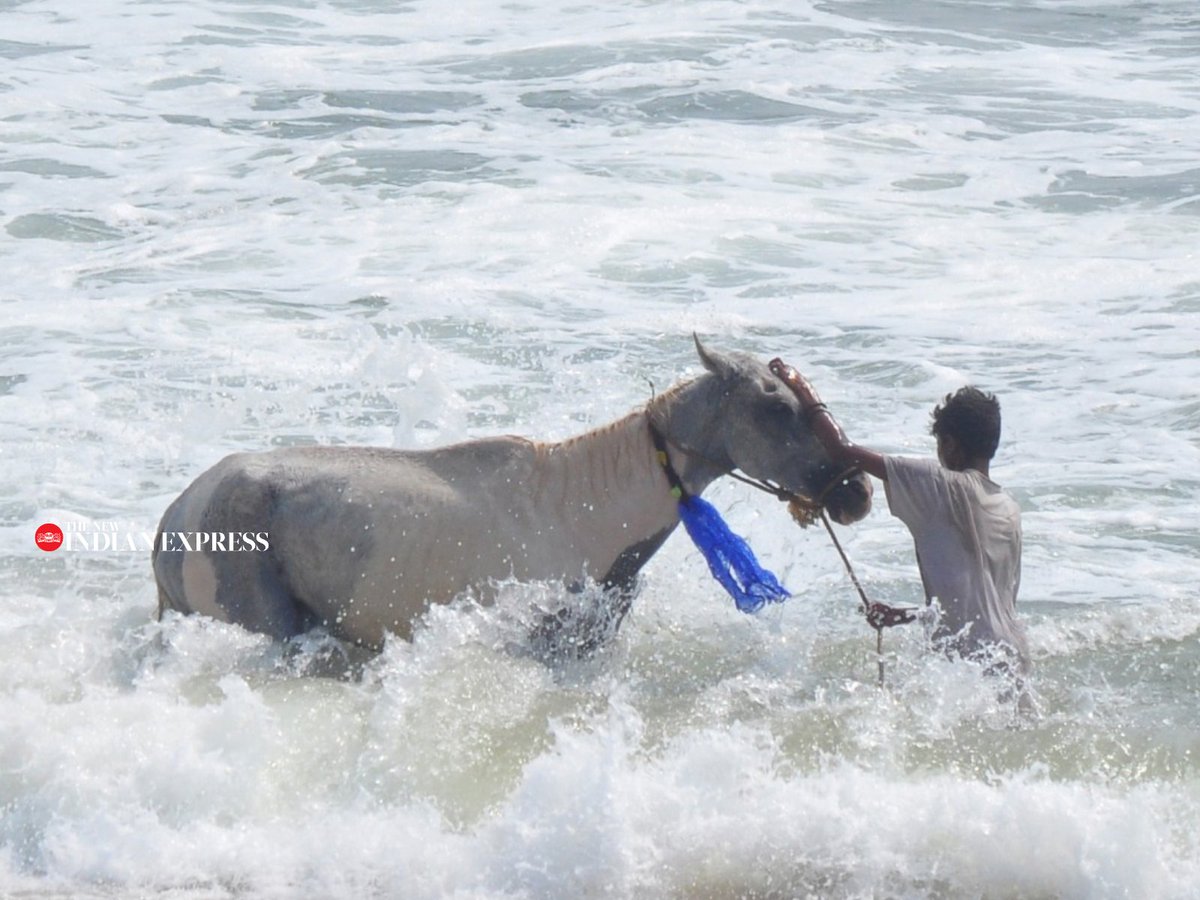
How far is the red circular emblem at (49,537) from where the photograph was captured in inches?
328

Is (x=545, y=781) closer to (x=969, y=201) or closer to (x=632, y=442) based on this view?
(x=632, y=442)

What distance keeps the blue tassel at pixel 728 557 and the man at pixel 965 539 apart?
621mm

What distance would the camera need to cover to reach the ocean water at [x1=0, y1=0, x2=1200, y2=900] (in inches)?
205

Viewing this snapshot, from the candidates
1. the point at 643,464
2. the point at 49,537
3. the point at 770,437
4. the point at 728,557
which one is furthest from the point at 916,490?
the point at 49,537

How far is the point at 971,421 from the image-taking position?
19.8ft

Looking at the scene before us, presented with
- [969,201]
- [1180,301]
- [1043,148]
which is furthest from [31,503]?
[1043,148]

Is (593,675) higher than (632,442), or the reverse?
(632,442)

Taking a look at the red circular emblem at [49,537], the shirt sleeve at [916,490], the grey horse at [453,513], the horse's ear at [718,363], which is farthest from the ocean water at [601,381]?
the horse's ear at [718,363]

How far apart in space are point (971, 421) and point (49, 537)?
4419 millimetres

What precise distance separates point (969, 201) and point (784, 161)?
187cm

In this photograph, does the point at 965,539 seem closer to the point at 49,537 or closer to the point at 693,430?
the point at 693,430

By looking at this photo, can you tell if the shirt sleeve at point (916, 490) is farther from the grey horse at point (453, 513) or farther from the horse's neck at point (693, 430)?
the horse's neck at point (693, 430)

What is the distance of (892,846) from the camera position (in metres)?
5.06

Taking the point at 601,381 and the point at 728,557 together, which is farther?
the point at 601,381
